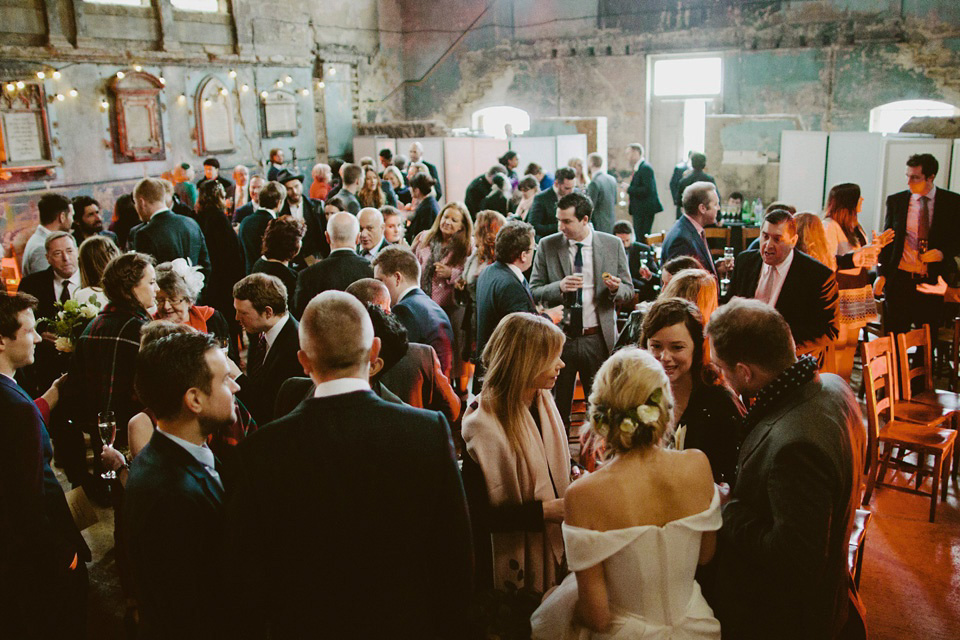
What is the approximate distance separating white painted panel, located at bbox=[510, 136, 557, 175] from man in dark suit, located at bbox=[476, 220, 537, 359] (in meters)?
7.90

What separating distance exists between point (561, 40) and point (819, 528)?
1459 centimetres

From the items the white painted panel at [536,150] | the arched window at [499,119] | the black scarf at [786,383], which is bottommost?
the black scarf at [786,383]

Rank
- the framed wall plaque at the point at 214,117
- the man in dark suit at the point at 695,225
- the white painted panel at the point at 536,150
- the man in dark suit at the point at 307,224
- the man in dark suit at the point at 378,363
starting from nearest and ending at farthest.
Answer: the man in dark suit at the point at 378,363 → the man in dark suit at the point at 695,225 → the man in dark suit at the point at 307,224 → the white painted panel at the point at 536,150 → the framed wall plaque at the point at 214,117

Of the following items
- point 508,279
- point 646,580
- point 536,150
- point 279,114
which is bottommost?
point 646,580

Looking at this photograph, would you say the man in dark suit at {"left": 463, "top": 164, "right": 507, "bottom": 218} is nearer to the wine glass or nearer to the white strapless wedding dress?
the wine glass

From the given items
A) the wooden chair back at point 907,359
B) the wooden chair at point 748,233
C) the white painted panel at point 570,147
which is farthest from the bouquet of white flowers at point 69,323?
the white painted panel at point 570,147

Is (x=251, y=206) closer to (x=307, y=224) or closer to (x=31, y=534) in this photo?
(x=307, y=224)

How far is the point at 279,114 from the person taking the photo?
13.9 meters

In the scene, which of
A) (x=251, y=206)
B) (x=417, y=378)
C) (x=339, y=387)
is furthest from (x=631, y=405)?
(x=251, y=206)

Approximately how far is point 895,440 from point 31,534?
4124 mm

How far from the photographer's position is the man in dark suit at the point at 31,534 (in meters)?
2.38

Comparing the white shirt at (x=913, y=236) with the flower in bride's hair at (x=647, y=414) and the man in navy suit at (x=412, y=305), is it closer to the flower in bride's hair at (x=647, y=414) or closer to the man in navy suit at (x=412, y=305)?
the man in navy suit at (x=412, y=305)

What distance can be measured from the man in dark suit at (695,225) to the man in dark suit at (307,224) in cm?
321

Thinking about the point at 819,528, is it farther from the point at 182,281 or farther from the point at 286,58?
the point at 286,58
